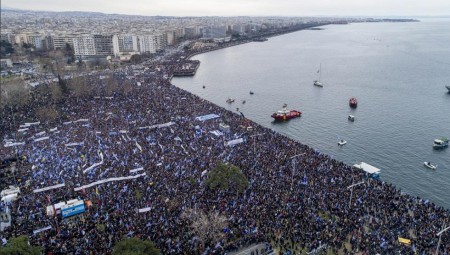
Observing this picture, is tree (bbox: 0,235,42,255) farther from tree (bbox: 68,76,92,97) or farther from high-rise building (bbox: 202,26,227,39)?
high-rise building (bbox: 202,26,227,39)

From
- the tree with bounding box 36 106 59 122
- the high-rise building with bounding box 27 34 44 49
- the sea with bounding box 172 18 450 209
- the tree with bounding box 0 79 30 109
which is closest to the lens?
the sea with bounding box 172 18 450 209

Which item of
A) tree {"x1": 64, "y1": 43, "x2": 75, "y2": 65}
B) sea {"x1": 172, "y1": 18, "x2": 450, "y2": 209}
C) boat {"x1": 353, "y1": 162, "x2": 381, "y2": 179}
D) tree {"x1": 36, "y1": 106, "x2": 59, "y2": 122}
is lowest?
sea {"x1": 172, "y1": 18, "x2": 450, "y2": 209}

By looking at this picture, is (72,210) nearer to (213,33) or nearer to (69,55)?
(69,55)

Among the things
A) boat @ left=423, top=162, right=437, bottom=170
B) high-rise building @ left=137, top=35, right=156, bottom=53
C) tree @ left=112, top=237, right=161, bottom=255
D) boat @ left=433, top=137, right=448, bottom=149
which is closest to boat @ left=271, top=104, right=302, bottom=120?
boat @ left=433, top=137, right=448, bottom=149

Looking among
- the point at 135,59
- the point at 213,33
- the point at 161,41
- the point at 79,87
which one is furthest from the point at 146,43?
the point at 79,87

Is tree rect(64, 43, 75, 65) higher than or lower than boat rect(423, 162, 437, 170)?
higher

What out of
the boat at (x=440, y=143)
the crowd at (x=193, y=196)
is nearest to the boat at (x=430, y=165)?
the boat at (x=440, y=143)
